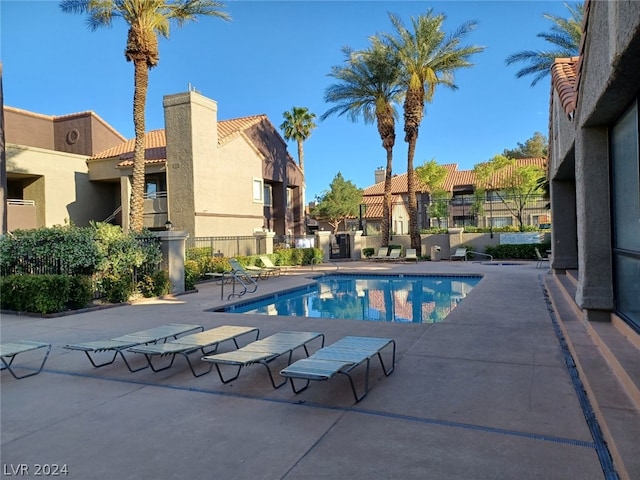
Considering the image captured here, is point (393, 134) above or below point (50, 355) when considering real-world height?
above

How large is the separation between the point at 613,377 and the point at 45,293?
10.9 metres

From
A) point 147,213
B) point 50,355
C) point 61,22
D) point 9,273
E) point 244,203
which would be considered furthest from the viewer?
point 244,203

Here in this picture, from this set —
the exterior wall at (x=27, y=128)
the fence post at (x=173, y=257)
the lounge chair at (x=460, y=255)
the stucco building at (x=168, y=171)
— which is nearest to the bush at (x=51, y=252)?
the fence post at (x=173, y=257)

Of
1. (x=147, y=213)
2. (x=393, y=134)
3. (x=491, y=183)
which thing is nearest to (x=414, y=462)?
(x=147, y=213)

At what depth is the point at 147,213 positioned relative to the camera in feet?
81.8

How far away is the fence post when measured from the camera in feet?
45.3

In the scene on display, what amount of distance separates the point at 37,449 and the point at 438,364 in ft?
14.1

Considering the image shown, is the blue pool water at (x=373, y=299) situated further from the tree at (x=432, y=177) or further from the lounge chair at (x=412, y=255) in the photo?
the tree at (x=432, y=177)

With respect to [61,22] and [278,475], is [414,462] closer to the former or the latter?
[278,475]


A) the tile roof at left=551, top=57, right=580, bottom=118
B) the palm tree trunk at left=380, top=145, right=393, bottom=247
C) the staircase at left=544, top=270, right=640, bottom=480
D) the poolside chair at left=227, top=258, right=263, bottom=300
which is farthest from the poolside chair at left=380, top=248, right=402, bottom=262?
the staircase at left=544, top=270, right=640, bottom=480

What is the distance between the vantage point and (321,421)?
13.3 ft

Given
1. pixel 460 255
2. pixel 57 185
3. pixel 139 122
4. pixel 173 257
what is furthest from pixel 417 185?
pixel 173 257

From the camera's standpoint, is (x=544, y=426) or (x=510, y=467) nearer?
(x=510, y=467)

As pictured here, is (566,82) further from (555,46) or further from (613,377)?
(555,46)
